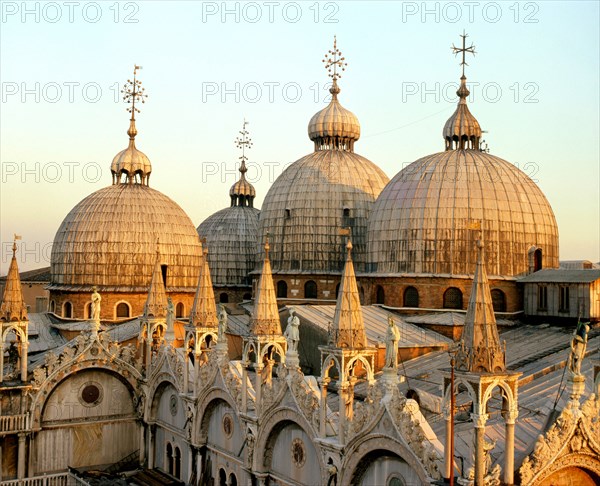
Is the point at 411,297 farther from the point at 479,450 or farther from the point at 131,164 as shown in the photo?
the point at 479,450

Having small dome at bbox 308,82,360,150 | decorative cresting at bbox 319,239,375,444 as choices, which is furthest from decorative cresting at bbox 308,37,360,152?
decorative cresting at bbox 319,239,375,444

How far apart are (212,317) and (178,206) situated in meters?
23.3

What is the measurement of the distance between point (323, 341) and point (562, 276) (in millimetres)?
12988

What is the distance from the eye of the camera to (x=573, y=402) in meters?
20.2

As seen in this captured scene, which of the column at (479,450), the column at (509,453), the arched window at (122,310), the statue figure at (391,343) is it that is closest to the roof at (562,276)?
the statue figure at (391,343)

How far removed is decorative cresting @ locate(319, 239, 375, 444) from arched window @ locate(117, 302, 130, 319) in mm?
30013

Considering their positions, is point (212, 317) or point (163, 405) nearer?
point (212, 317)

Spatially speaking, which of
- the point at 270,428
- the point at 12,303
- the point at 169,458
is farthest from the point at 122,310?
the point at 270,428

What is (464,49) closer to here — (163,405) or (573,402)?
(163,405)

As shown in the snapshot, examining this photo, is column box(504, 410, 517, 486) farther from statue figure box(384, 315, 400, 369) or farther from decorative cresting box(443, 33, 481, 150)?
decorative cresting box(443, 33, 481, 150)

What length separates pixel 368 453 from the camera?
22.8 metres

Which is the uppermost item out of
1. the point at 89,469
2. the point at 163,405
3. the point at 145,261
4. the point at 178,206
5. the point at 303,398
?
the point at 178,206

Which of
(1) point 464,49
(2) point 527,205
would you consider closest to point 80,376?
(2) point 527,205

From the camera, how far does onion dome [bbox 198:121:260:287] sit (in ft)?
222
